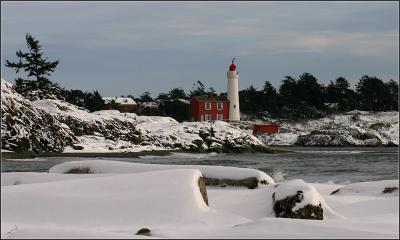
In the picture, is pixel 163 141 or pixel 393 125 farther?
pixel 393 125

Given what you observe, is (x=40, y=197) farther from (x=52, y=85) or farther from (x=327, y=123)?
(x=327, y=123)

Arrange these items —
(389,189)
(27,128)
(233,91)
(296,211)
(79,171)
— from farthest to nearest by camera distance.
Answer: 1. (233,91)
2. (27,128)
3. (79,171)
4. (389,189)
5. (296,211)

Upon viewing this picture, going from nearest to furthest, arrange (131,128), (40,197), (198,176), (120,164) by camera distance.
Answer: (40,197)
(198,176)
(120,164)
(131,128)

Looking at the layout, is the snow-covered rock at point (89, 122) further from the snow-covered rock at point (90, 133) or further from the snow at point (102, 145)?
the snow at point (102, 145)

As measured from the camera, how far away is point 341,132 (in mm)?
77625


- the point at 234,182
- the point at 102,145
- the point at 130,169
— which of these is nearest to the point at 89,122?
the point at 102,145

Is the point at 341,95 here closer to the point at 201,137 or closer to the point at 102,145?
the point at 201,137

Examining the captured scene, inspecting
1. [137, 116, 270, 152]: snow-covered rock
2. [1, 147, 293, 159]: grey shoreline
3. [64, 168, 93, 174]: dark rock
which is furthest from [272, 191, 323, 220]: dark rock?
[137, 116, 270, 152]: snow-covered rock

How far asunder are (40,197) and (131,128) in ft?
126

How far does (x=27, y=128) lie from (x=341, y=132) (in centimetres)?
5198

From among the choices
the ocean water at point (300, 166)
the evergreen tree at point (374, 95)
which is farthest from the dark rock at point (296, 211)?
the evergreen tree at point (374, 95)

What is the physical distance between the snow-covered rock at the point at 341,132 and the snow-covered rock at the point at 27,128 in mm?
45299

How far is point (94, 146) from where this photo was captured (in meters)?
38.5

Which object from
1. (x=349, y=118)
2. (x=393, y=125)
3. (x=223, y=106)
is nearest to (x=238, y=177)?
(x=223, y=106)
